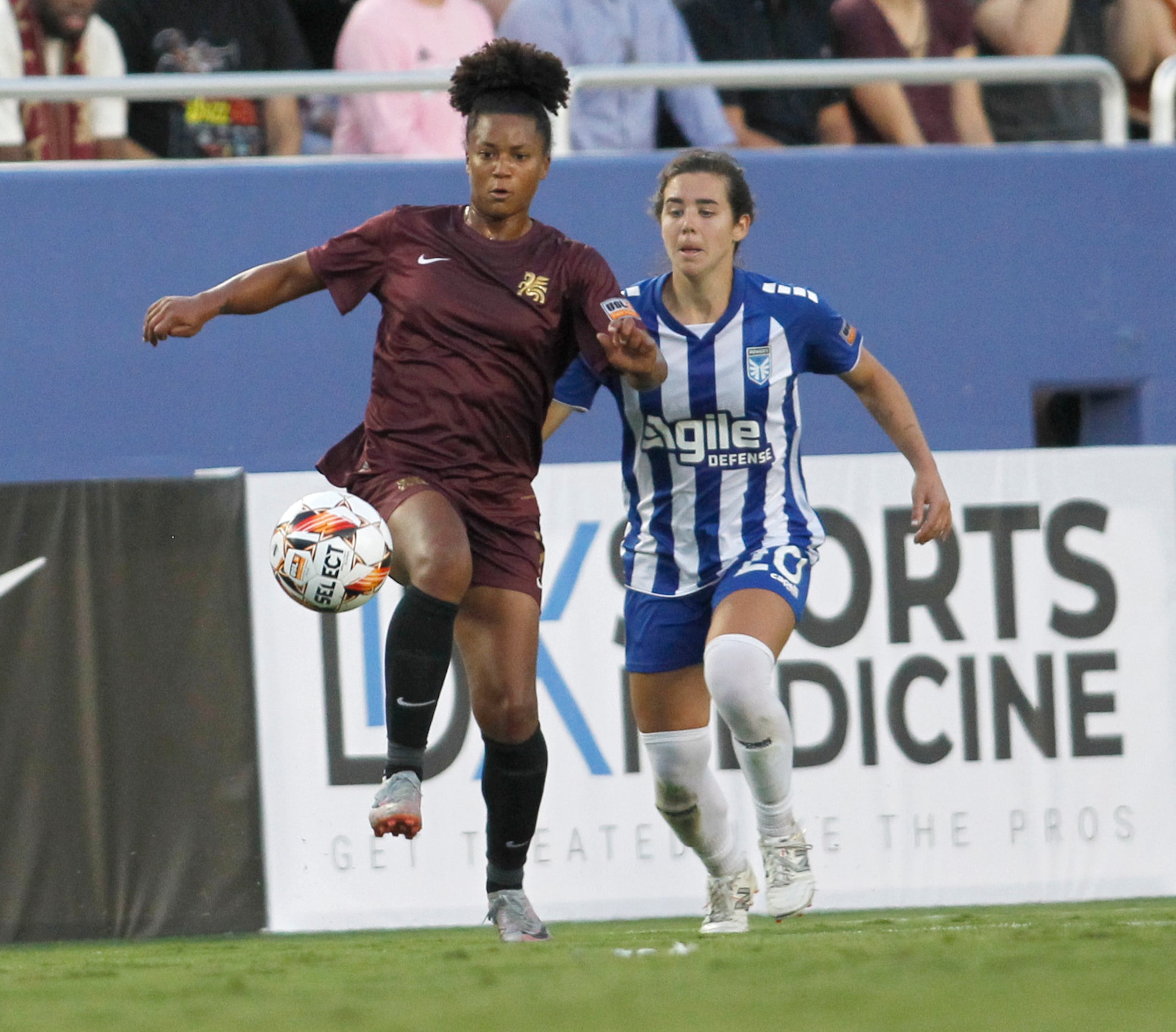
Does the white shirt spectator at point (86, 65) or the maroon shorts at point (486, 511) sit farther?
the white shirt spectator at point (86, 65)

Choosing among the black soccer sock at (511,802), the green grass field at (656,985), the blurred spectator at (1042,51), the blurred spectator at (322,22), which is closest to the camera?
the green grass field at (656,985)

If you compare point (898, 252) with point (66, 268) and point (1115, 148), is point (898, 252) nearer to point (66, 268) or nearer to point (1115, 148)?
point (1115, 148)

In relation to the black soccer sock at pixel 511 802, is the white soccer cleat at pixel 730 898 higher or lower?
lower

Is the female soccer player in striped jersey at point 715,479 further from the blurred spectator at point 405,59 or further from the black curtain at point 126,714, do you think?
the blurred spectator at point 405,59

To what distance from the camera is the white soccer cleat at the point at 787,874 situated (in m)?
5.64

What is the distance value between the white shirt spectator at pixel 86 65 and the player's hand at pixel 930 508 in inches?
168

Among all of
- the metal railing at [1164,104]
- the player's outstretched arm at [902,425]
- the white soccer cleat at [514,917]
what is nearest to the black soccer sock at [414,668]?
the white soccer cleat at [514,917]

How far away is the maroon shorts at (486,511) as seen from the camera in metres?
5.51

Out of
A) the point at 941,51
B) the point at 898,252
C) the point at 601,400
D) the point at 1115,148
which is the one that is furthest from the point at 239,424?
the point at 1115,148

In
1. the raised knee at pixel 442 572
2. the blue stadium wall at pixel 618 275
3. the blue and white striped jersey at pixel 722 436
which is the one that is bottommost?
the raised knee at pixel 442 572

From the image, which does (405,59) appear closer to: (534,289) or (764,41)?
(764,41)

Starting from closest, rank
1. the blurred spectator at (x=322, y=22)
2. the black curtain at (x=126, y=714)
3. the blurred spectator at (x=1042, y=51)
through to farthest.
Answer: the black curtain at (x=126, y=714) < the blurred spectator at (x=322, y=22) < the blurred spectator at (x=1042, y=51)

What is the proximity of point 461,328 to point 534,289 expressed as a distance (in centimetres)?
24

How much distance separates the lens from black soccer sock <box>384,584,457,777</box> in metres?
5.34
